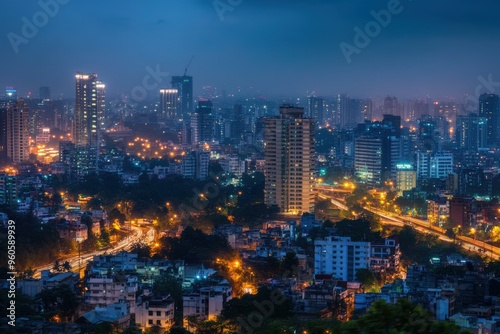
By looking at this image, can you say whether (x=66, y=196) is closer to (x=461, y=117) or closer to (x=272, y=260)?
(x=272, y=260)

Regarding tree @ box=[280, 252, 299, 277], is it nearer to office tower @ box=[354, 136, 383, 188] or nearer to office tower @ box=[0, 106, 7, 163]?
office tower @ box=[354, 136, 383, 188]

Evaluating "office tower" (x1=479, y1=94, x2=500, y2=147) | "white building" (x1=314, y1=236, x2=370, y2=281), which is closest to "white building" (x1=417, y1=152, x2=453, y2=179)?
"office tower" (x1=479, y1=94, x2=500, y2=147)

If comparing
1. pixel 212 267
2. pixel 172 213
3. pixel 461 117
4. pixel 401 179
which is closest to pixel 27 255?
pixel 212 267

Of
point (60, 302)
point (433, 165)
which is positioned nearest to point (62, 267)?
point (60, 302)

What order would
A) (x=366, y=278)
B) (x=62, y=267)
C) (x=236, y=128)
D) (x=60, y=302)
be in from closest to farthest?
(x=60, y=302) < (x=366, y=278) < (x=62, y=267) < (x=236, y=128)

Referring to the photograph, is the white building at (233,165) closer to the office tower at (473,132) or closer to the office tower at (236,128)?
the office tower at (236,128)

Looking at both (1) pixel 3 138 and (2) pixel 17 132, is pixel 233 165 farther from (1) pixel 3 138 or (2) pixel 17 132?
(1) pixel 3 138
